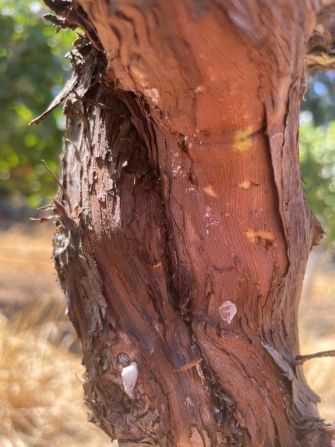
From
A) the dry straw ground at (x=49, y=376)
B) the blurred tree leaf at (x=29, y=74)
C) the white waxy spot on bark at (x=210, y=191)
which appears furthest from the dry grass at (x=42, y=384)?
the blurred tree leaf at (x=29, y=74)

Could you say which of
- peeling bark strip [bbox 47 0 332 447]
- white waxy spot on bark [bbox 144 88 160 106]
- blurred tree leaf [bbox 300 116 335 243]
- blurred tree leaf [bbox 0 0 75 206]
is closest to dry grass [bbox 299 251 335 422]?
blurred tree leaf [bbox 300 116 335 243]

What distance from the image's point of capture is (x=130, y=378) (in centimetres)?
101

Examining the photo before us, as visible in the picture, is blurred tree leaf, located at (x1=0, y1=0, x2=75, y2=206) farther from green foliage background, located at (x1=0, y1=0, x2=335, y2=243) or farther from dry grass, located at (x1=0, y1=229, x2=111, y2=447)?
dry grass, located at (x1=0, y1=229, x2=111, y2=447)

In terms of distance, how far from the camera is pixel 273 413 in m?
1.03

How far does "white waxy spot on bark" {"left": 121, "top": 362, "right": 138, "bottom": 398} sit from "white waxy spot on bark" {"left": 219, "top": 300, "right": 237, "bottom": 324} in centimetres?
17

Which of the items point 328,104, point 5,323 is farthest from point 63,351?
point 328,104

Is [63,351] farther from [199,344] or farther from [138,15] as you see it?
[138,15]

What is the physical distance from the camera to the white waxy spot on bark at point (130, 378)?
39.6 inches

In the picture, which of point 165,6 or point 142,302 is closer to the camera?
point 165,6

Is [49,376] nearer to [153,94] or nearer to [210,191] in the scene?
[210,191]

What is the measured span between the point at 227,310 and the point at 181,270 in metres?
0.10

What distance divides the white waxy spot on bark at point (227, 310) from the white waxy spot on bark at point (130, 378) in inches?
6.8

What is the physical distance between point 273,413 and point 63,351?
5.42 ft

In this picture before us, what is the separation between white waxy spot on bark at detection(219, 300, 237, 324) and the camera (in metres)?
1.01
